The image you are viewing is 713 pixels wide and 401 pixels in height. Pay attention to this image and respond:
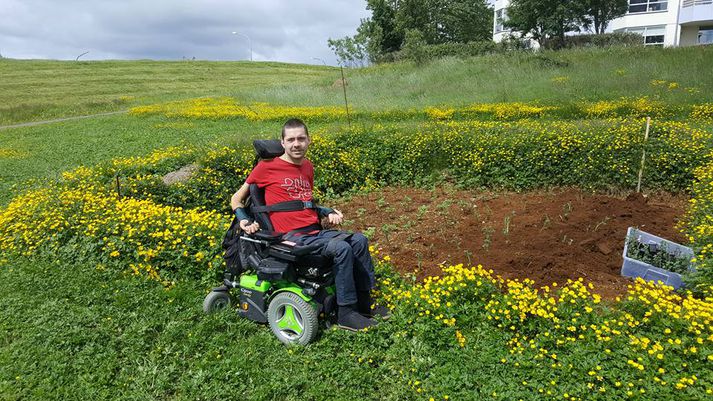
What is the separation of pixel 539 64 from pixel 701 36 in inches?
685

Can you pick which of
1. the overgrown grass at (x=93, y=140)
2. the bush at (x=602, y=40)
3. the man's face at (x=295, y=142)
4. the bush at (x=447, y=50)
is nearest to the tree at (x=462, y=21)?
the bush at (x=447, y=50)

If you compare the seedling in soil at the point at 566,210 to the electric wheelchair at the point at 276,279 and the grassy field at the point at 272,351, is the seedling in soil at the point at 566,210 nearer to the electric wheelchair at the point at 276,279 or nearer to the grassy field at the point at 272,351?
the grassy field at the point at 272,351

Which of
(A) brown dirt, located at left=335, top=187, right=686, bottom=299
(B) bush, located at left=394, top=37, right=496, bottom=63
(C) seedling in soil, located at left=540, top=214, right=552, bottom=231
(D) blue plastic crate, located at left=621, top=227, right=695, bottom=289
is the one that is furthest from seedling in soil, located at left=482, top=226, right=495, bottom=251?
(B) bush, located at left=394, top=37, right=496, bottom=63

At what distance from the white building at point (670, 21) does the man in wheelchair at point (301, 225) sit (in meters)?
33.3

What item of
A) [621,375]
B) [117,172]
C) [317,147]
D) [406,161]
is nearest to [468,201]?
[406,161]

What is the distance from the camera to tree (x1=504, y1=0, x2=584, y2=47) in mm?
27734

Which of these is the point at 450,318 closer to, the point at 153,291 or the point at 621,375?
the point at 621,375

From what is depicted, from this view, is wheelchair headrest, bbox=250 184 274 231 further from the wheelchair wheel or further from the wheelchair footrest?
the wheelchair wheel

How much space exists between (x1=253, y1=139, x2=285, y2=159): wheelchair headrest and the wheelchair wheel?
115 cm

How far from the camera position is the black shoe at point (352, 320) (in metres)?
3.35

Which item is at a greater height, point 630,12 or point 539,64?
point 630,12

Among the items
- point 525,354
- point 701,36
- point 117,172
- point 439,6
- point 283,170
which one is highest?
point 439,6

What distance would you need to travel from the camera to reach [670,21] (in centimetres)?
2981

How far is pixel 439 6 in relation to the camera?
42156mm
